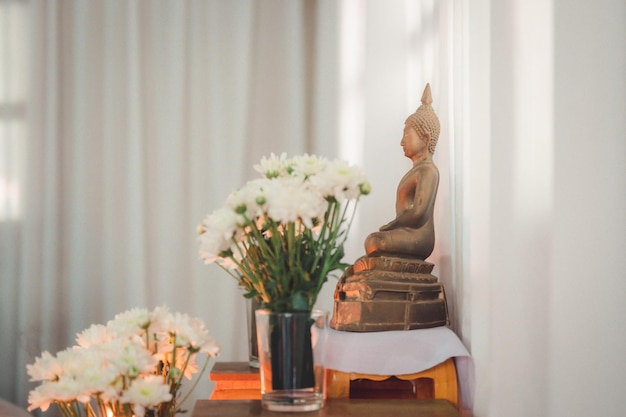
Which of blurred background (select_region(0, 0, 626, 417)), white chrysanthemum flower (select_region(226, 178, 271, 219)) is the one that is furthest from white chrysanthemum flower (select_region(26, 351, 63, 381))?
blurred background (select_region(0, 0, 626, 417))

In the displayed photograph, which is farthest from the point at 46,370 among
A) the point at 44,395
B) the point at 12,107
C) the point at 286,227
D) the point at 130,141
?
the point at 12,107

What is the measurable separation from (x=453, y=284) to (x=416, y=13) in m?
0.84

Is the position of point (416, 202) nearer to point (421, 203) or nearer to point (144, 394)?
point (421, 203)

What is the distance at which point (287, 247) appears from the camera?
4.56ft

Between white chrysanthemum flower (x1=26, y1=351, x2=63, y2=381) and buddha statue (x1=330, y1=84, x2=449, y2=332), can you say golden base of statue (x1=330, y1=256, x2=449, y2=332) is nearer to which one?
buddha statue (x1=330, y1=84, x2=449, y2=332)

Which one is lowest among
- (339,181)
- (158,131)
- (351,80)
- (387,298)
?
(387,298)

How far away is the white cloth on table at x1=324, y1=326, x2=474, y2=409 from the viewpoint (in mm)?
1549

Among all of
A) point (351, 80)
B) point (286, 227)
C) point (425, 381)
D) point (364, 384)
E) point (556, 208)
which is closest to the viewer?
point (556, 208)

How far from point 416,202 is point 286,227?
426 mm

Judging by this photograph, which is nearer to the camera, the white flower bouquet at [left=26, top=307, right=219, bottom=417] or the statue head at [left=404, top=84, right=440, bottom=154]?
the white flower bouquet at [left=26, top=307, right=219, bottom=417]

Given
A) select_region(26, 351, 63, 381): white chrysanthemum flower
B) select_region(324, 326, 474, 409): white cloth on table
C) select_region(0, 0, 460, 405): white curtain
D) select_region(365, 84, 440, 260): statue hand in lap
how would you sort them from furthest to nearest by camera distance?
select_region(0, 0, 460, 405): white curtain
select_region(365, 84, 440, 260): statue hand in lap
select_region(324, 326, 474, 409): white cloth on table
select_region(26, 351, 63, 381): white chrysanthemum flower

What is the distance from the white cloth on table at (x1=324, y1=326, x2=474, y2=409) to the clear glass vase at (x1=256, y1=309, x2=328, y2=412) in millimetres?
163

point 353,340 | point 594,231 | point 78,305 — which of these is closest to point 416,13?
point 353,340

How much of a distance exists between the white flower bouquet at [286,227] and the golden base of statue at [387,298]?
0.80 feet
